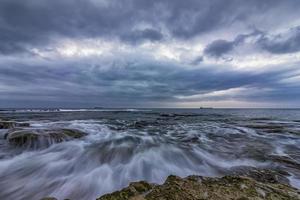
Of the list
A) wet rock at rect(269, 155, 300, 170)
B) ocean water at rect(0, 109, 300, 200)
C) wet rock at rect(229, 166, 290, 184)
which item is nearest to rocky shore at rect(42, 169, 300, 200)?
wet rock at rect(229, 166, 290, 184)

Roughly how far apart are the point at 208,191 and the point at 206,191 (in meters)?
0.03

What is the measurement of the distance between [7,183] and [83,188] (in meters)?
2.31

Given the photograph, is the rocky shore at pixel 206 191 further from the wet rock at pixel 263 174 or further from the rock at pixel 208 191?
the wet rock at pixel 263 174

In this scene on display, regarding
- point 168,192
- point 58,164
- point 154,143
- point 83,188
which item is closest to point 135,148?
point 154,143

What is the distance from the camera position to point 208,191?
3.04 meters

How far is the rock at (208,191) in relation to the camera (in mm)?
2844

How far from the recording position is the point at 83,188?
14.9 feet

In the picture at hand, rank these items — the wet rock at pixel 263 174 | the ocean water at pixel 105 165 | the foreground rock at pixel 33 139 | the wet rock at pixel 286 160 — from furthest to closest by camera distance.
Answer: the foreground rock at pixel 33 139, the wet rock at pixel 286 160, the ocean water at pixel 105 165, the wet rock at pixel 263 174

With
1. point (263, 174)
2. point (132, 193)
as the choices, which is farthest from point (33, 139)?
point (263, 174)

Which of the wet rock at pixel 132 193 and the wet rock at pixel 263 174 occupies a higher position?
the wet rock at pixel 132 193

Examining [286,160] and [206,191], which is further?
[286,160]

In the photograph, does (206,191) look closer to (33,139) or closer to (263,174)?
(263,174)

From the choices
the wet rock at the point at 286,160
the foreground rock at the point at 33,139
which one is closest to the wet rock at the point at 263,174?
the wet rock at the point at 286,160

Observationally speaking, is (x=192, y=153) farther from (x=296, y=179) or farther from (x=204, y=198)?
(x=204, y=198)
